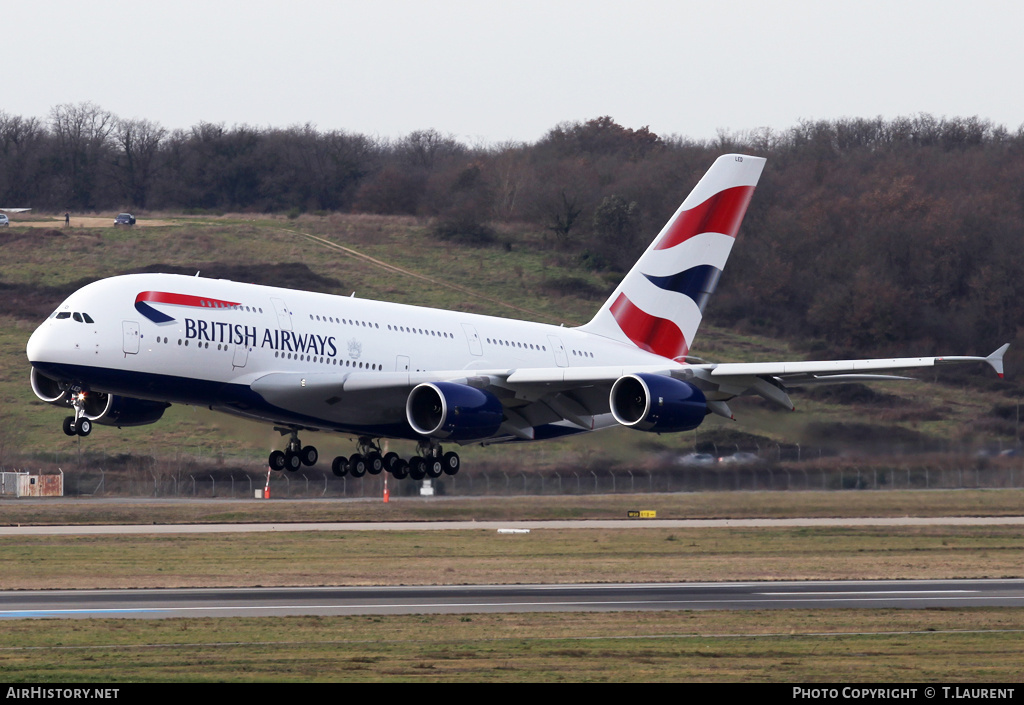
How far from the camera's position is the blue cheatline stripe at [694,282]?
4506 cm

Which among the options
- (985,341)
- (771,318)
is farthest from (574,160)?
(985,341)

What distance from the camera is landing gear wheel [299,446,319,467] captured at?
3866cm

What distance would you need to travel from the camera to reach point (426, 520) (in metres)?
54.1

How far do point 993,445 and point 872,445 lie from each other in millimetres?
6717

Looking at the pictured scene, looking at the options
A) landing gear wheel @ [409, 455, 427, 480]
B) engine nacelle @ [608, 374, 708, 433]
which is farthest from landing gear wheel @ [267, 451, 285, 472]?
engine nacelle @ [608, 374, 708, 433]

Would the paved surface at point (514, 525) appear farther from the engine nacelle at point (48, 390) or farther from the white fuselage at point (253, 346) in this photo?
the engine nacelle at point (48, 390)

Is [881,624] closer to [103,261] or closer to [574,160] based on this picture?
[103,261]

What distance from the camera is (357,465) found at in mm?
39438

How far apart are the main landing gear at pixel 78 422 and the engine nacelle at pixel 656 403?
524 inches

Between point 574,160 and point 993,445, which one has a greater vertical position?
point 574,160

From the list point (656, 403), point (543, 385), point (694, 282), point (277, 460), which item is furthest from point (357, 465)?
point (694, 282)

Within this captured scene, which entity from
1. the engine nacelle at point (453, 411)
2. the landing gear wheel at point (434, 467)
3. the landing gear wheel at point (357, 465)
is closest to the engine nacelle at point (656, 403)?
the engine nacelle at point (453, 411)

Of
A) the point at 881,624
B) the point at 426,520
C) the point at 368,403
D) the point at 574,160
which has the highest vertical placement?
the point at 574,160

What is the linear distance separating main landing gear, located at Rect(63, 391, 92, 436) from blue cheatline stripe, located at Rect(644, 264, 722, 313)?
1982 cm
